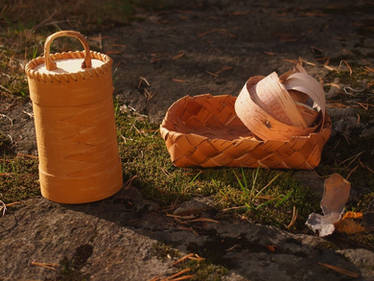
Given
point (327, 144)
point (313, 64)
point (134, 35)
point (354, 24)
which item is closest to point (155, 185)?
point (327, 144)

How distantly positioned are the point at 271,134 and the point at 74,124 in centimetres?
88

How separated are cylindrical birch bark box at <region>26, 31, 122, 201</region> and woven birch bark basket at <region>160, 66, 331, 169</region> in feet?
1.15

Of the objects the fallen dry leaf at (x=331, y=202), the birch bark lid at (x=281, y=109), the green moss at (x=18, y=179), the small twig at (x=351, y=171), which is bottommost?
the green moss at (x=18, y=179)

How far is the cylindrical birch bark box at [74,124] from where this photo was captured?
2139 millimetres

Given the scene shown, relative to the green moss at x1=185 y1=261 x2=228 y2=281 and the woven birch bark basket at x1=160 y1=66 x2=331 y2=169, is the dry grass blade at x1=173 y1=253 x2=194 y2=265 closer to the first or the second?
the green moss at x1=185 y1=261 x2=228 y2=281

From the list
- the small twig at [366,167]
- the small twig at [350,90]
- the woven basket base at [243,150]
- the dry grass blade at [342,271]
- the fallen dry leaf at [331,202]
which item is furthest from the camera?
the small twig at [350,90]

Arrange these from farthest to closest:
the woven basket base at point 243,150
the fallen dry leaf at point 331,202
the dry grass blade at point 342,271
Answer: the woven basket base at point 243,150, the fallen dry leaf at point 331,202, the dry grass blade at point 342,271

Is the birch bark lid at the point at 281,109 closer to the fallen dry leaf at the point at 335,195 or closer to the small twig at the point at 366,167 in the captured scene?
the small twig at the point at 366,167

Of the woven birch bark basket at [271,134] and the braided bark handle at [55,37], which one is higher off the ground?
the braided bark handle at [55,37]

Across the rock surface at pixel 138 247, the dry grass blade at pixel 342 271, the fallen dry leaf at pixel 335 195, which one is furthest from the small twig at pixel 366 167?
the dry grass blade at pixel 342 271

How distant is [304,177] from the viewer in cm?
244

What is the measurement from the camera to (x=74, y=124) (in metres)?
2.19

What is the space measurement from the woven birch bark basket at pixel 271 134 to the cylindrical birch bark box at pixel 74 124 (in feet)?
1.15

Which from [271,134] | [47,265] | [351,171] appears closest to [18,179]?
[47,265]
